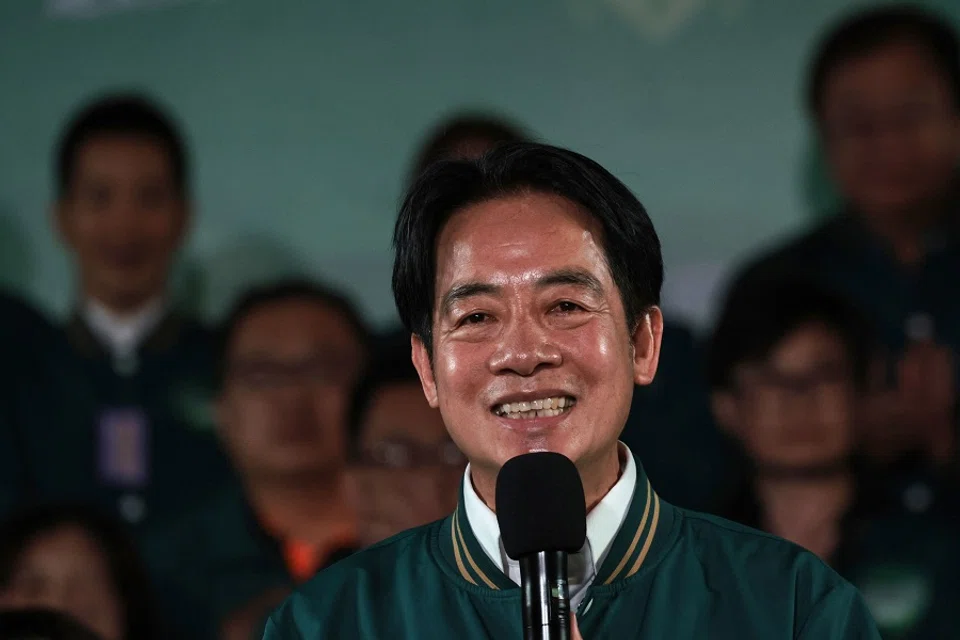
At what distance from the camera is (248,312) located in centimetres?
346

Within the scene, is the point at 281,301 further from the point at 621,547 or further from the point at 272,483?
the point at 621,547

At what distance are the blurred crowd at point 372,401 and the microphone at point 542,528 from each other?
6.20 feet

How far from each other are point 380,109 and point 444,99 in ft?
0.55

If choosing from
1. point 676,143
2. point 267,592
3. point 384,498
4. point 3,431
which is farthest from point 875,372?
point 3,431

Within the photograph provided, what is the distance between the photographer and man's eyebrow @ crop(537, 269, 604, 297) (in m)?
1.40

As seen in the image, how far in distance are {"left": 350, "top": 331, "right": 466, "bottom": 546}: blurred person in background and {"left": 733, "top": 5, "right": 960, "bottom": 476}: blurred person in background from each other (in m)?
0.77

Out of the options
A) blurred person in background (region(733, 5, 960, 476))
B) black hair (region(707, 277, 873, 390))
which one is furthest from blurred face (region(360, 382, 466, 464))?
blurred person in background (region(733, 5, 960, 476))

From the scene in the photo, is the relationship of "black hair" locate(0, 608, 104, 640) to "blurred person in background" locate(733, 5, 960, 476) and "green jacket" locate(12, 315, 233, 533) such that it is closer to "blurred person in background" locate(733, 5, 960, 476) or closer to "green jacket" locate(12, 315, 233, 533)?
"green jacket" locate(12, 315, 233, 533)

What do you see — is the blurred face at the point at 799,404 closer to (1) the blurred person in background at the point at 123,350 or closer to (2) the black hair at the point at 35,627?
(1) the blurred person in background at the point at 123,350

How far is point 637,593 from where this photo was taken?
1.43m

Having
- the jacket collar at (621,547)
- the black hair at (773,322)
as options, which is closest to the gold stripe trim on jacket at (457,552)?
the jacket collar at (621,547)

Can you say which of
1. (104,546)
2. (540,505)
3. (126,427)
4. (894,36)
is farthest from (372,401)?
(540,505)

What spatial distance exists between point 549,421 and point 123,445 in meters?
2.26

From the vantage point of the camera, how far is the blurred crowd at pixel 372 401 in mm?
3055
